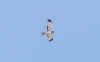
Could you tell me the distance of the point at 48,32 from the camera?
68875mm

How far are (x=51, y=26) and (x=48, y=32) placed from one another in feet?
3.95

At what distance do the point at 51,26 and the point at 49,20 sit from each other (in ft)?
3.72

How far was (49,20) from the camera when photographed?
226 feet

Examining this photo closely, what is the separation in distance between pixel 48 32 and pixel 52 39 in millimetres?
2194

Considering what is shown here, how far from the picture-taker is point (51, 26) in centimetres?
6900

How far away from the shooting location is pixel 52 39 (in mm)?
70500

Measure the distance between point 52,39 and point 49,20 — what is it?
12.6ft

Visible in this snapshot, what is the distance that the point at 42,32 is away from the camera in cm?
6712

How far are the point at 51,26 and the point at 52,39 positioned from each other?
2.80 meters

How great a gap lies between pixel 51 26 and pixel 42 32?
2668mm
